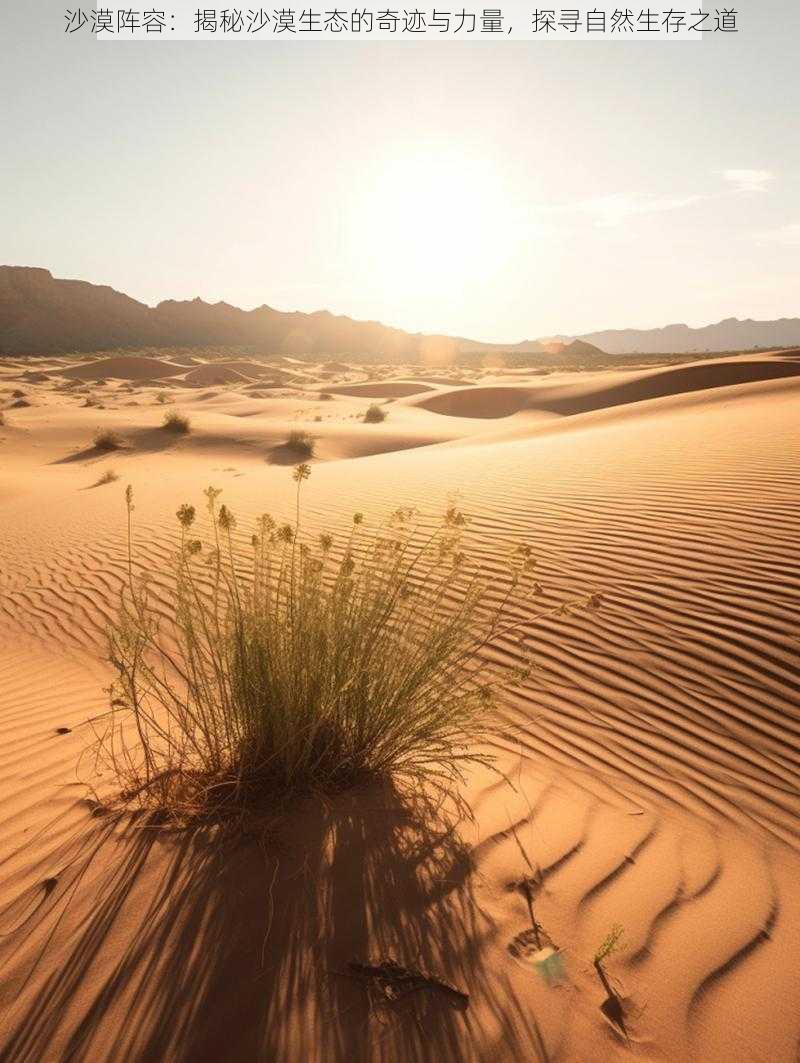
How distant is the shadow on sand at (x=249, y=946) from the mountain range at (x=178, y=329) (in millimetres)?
63753

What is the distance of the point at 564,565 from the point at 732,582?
4.17 feet

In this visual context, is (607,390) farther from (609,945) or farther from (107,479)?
(609,945)

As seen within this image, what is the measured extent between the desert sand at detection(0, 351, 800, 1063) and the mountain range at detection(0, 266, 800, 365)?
2380 inches

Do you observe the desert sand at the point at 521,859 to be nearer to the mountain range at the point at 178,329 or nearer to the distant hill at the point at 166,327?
the mountain range at the point at 178,329

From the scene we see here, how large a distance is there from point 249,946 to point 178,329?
94370mm

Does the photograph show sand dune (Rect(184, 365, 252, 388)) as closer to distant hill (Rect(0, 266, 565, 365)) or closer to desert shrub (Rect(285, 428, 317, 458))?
desert shrub (Rect(285, 428, 317, 458))

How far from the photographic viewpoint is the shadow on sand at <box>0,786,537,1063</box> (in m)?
1.81

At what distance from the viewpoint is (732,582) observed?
482 centimetres

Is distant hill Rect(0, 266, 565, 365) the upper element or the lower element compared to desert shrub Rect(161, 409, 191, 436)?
upper

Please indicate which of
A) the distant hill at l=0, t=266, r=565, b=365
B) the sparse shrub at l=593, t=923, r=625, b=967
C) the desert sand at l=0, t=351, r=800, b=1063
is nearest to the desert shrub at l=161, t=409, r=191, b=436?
the desert sand at l=0, t=351, r=800, b=1063

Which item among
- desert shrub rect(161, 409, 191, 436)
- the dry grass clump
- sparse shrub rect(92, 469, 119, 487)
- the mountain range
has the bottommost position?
sparse shrub rect(92, 469, 119, 487)

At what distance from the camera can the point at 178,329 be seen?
87500 mm

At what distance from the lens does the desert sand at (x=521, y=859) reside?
189 centimetres

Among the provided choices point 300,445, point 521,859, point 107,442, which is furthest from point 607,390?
point 521,859
